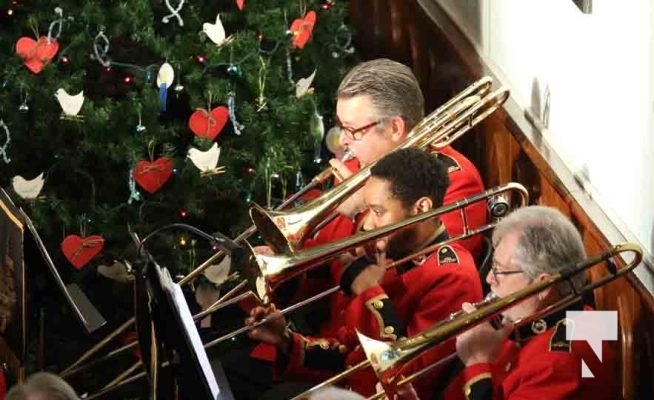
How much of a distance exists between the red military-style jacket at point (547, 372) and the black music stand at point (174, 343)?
1.95ft

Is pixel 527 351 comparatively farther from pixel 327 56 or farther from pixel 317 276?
pixel 327 56

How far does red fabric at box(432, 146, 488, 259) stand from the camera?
4.25 metres

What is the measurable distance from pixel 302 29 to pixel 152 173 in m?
0.77

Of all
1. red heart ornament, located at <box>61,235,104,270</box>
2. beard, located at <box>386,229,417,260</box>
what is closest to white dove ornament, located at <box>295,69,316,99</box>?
red heart ornament, located at <box>61,235,104,270</box>

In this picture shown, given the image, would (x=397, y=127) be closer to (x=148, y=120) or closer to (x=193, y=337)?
(x=148, y=120)

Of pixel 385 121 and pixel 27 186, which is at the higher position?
pixel 385 121

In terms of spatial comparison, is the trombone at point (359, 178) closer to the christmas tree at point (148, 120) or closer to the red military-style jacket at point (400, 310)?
the red military-style jacket at point (400, 310)

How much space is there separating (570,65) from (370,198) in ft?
2.33

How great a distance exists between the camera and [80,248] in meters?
4.88

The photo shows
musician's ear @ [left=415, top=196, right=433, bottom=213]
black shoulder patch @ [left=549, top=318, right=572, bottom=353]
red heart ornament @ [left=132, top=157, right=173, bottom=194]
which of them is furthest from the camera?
red heart ornament @ [left=132, top=157, right=173, bottom=194]

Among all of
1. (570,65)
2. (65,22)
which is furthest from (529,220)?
(65,22)

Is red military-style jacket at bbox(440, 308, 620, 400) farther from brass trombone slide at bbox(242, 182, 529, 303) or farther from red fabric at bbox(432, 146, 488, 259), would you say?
red fabric at bbox(432, 146, 488, 259)

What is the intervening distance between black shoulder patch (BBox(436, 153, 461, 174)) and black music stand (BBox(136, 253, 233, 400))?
1.23 metres

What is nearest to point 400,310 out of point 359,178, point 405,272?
point 405,272
